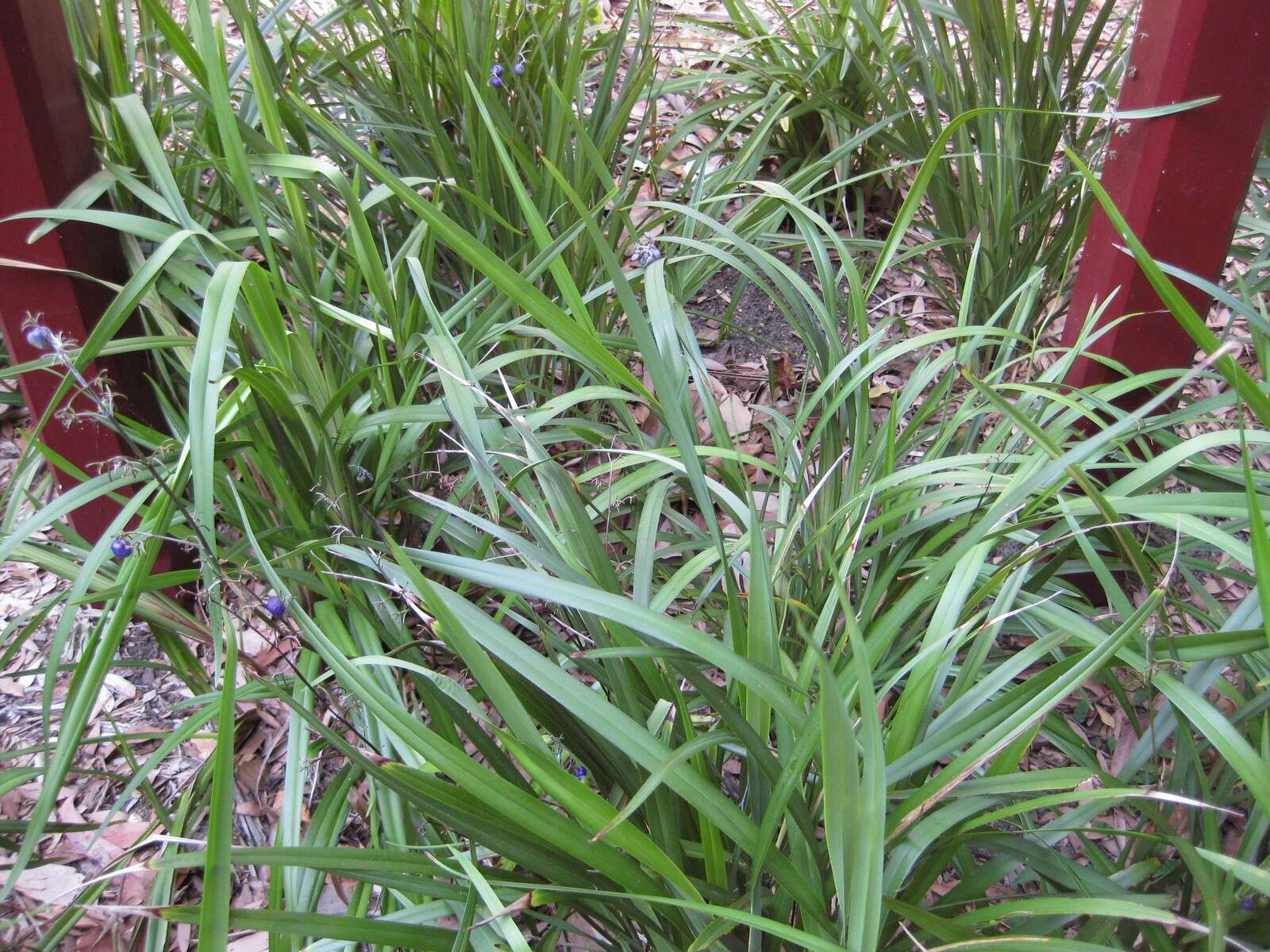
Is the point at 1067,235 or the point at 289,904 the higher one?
the point at 1067,235

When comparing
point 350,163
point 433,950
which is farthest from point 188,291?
point 433,950

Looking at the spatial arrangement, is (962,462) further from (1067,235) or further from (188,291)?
(188,291)

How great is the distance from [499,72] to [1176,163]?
4.01 feet

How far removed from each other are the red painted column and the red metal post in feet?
4.98

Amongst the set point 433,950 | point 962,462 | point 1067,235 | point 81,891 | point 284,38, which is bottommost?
point 81,891

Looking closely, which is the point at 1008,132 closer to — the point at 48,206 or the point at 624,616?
the point at 624,616

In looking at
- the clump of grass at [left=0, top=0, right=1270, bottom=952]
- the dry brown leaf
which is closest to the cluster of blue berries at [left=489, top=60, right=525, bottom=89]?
the clump of grass at [left=0, top=0, right=1270, bottom=952]

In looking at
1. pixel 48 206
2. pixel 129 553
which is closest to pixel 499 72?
pixel 48 206

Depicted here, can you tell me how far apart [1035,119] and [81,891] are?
6.59ft

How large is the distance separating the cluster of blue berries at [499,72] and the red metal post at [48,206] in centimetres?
74

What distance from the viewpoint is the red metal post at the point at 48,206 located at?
1.30 meters

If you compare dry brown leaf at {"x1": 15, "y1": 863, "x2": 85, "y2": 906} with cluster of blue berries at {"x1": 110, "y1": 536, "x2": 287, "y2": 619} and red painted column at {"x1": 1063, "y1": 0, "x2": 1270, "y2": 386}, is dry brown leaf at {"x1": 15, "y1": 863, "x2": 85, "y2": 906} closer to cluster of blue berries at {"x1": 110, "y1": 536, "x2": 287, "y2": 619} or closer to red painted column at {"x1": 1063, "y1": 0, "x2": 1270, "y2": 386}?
cluster of blue berries at {"x1": 110, "y1": 536, "x2": 287, "y2": 619}

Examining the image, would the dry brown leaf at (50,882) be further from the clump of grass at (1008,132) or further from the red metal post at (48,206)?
the clump of grass at (1008,132)

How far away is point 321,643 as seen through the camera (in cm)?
83
